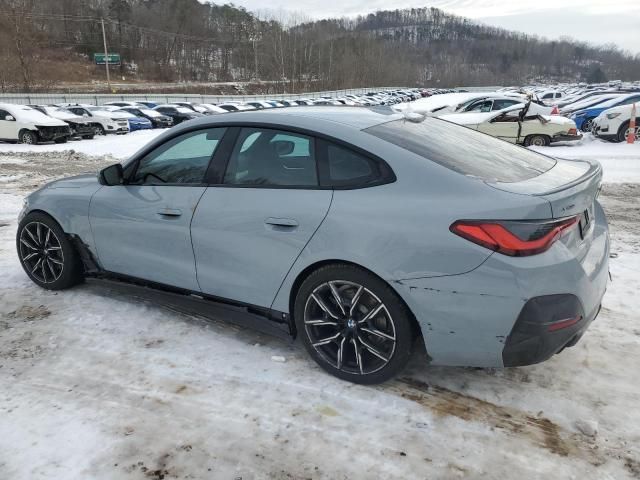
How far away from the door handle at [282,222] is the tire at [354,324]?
300 millimetres

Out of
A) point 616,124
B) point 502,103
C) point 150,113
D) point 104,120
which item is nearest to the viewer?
point 616,124

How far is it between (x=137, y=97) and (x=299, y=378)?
5387 cm

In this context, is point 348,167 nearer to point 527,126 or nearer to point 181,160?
point 181,160

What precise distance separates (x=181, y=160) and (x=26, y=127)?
17915mm

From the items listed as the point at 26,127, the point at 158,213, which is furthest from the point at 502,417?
the point at 26,127

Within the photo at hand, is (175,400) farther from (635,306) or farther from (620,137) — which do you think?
(620,137)

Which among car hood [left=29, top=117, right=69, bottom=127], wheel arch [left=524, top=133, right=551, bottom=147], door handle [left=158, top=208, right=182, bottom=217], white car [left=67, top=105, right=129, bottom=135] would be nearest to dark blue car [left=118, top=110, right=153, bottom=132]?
white car [left=67, top=105, right=129, bottom=135]

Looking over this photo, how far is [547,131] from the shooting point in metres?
14.6

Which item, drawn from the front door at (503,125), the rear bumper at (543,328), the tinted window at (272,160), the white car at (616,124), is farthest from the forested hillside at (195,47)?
the rear bumper at (543,328)

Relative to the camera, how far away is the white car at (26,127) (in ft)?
60.1

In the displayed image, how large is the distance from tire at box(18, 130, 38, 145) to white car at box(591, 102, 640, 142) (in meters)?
19.0

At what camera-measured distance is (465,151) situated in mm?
3047

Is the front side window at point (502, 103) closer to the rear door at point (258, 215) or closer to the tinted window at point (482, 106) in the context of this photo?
the tinted window at point (482, 106)

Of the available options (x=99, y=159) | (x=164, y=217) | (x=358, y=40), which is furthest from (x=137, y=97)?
(x=358, y=40)
